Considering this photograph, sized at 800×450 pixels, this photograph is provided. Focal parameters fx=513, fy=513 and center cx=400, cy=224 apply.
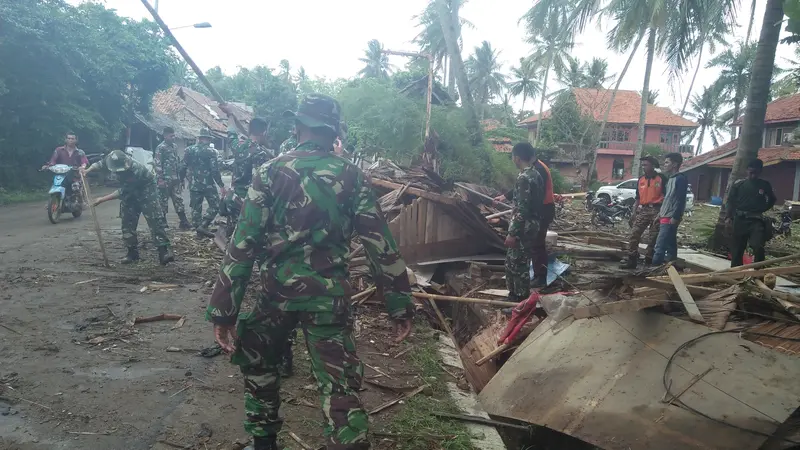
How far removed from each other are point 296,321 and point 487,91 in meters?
50.0

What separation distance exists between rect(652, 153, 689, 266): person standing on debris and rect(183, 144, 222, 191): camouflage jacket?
297 inches

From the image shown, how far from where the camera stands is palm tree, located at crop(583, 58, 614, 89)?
45906 mm

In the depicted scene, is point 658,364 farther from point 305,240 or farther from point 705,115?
point 705,115

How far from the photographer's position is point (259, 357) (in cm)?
263

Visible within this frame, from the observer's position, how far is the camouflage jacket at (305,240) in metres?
2.50

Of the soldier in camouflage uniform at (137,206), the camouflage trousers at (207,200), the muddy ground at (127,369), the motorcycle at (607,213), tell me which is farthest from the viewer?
the motorcycle at (607,213)

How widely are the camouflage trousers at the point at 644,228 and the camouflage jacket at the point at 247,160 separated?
6.01 metres

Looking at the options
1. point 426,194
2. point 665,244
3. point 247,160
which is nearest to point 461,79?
point 665,244

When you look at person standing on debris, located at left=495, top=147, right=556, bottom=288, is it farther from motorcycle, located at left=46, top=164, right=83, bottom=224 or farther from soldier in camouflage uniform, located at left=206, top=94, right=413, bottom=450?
motorcycle, located at left=46, top=164, right=83, bottom=224

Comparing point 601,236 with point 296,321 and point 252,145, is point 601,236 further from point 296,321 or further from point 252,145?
point 296,321

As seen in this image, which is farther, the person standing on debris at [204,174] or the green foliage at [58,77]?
the green foliage at [58,77]

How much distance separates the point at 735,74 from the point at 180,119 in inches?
1605

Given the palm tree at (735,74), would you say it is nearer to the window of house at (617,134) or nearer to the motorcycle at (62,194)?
the window of house at (617,134)

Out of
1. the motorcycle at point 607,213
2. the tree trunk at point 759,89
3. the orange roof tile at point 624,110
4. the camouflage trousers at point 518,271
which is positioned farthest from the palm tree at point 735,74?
the camouflage trousers at point 518,271
